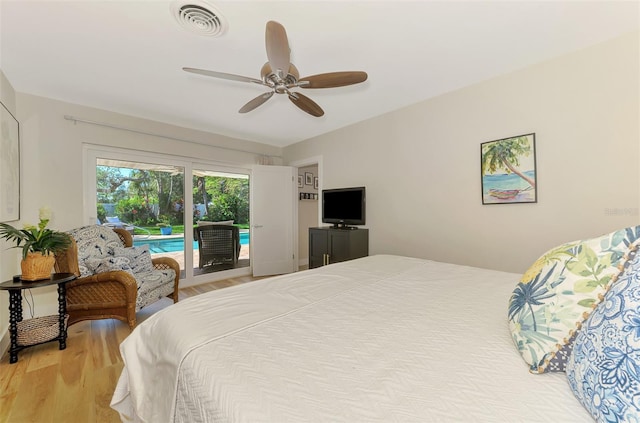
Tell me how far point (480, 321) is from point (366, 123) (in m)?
3.02

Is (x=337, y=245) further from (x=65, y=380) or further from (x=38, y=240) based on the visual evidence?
(x=38, y=240)

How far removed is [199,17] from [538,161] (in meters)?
2.82

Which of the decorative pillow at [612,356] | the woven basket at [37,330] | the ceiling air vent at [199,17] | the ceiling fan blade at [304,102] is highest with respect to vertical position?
the ceiling air vent at [199,17]

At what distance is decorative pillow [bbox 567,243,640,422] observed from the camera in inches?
19.2

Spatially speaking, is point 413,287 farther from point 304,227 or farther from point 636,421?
point 304,227

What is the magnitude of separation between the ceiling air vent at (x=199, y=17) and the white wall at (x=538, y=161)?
2203mm

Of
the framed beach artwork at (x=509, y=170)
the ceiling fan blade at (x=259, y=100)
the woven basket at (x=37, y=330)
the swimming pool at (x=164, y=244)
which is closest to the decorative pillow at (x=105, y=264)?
the woven basket at (x=37, y=330)

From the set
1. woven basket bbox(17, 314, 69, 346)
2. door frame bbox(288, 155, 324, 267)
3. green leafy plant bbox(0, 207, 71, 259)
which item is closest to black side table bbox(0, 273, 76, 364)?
woven basket bbox(17, 314, 69, 346)

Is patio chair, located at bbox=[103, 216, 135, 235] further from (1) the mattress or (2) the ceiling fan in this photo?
(1) the mattress

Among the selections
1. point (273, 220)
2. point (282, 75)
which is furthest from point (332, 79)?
→ point (273, 220)

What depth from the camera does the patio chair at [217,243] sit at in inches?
160

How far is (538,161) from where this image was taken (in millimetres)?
2217

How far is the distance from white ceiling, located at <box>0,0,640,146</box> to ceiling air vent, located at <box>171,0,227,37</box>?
55mm

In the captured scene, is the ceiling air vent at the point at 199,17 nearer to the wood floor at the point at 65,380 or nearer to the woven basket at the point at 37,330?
the wood floor at the point at 65,380
